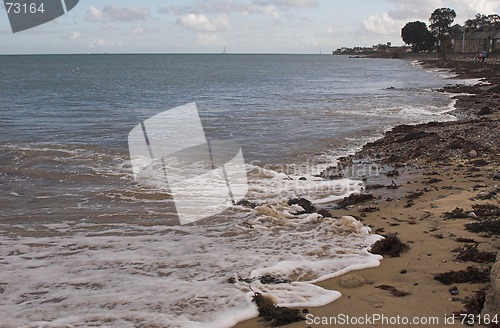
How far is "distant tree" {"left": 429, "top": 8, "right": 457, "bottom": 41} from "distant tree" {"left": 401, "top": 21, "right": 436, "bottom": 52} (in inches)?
127

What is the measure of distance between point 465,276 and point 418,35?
13977cm

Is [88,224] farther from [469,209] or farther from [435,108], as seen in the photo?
[435,108]

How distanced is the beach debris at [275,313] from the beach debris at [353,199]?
4143mm

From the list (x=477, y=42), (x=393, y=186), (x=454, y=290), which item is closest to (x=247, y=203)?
(x=393, y=186)

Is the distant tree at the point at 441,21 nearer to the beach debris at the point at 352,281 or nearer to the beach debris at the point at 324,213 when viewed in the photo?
the beach debris at the point at 324,213

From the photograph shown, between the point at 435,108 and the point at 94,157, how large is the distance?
1816 centimetres

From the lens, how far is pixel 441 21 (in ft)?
443

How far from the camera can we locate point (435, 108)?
2430 cm

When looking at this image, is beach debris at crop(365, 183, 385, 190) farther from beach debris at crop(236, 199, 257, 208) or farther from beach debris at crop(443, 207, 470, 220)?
beach debris at crop(236, 199, 257, 208)

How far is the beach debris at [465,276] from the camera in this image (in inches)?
190

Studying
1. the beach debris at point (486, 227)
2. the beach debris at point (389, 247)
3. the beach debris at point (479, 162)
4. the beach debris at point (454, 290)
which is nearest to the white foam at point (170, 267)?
the beach debris at point (389, 247)

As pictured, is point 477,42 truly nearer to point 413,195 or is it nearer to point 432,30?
point 432,30

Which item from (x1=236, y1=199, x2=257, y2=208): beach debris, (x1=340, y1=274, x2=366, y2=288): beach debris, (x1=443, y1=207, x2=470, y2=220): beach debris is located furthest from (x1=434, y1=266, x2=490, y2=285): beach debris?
(x1=236, y1=199, x2=257, y2=208): beach debris

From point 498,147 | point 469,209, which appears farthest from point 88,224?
point 498,147
